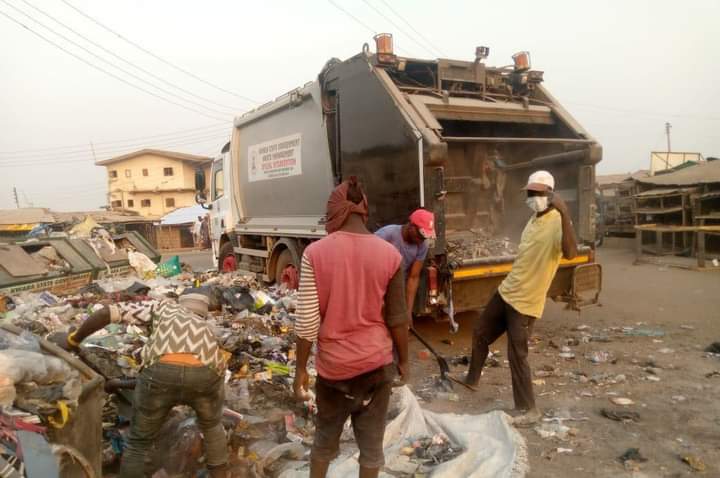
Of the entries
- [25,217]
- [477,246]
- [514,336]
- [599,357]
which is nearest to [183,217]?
[25,217]

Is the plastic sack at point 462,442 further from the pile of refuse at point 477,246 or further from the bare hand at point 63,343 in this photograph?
the pile of refuse at point 477,246

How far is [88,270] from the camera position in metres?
8.02

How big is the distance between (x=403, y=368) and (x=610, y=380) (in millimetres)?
2516

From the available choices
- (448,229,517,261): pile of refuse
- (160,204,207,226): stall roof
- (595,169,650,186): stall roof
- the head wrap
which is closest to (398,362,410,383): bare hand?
the head wrap

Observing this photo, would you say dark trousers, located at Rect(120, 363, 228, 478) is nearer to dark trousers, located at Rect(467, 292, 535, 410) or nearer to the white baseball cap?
dark trousers, located at Rect(467, 292, 535, 410)

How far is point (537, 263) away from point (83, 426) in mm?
2805

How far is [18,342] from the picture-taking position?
2.26m

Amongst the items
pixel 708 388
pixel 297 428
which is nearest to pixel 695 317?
pixel 708 388

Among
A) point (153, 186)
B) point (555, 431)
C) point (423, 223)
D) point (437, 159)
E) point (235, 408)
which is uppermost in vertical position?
point (153, 186)

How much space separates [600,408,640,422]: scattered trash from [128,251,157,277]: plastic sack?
799 cm

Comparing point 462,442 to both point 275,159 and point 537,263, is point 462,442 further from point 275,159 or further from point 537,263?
point 275,159

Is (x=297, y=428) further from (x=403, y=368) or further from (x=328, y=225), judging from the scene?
(x=328, y=225)

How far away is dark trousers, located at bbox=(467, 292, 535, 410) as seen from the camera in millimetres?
3459

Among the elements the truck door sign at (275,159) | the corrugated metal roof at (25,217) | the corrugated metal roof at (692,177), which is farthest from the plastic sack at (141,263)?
the corrugated metal roof at (25,217)
